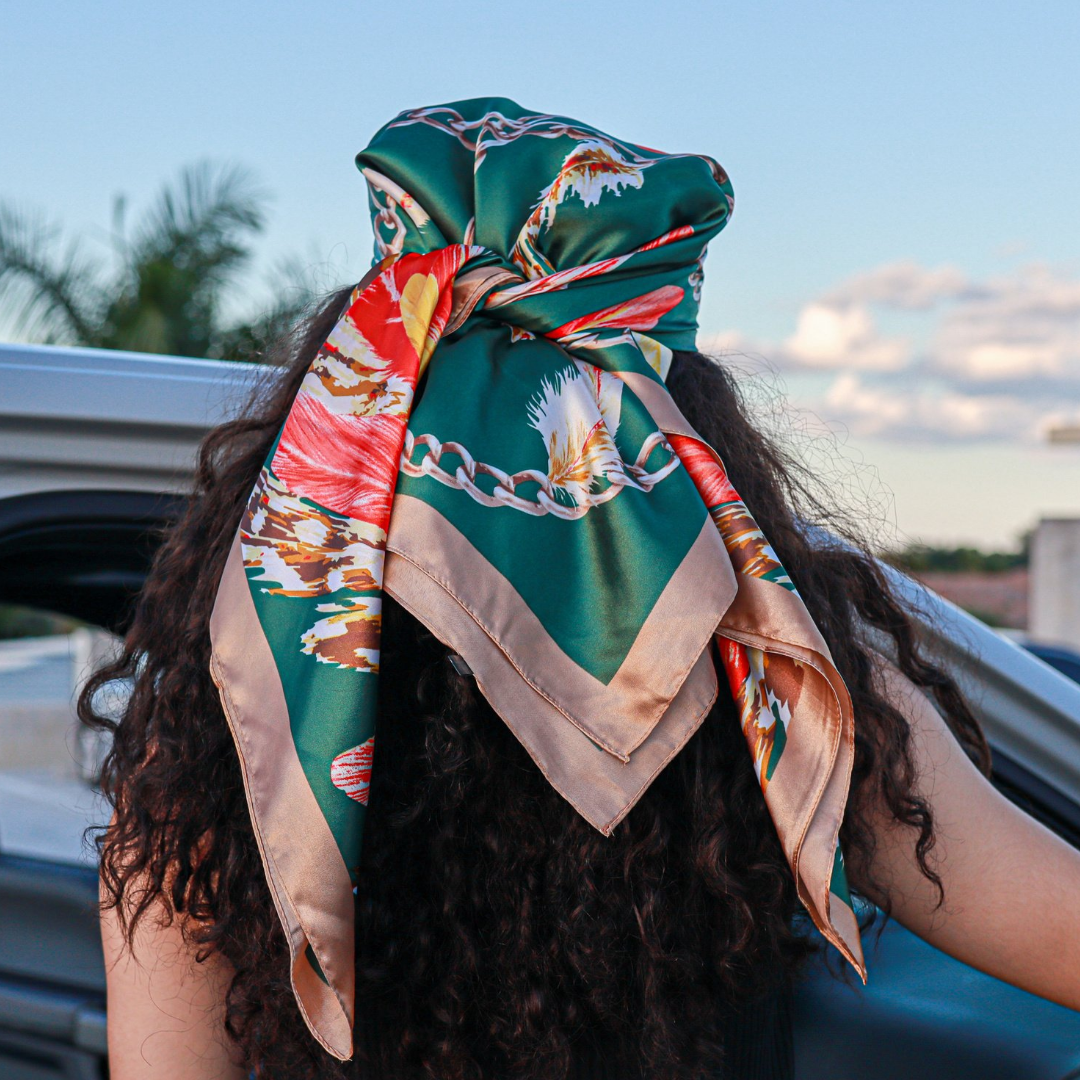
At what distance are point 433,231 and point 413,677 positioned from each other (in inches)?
17.4

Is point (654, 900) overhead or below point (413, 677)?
below

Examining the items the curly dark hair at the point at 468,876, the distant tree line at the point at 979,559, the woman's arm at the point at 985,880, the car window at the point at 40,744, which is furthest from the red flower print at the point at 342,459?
the distant tree line at the point at 979,559

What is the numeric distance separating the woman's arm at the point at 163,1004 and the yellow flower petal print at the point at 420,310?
2.01 ft

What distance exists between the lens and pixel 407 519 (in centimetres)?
92

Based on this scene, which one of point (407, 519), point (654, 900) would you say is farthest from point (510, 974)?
point (407, 519)

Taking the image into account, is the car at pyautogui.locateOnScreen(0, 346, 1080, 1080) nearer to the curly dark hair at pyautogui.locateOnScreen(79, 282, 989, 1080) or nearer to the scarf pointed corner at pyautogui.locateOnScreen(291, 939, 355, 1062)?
the curly dark hair at pyautogui.locateOnScreen(79, 282, 989, 1080)

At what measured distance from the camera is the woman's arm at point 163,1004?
3.46 ft

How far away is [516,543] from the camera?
0.94 metres

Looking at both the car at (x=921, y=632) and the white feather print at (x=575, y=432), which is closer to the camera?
the white feather print at (x=575, y=432)

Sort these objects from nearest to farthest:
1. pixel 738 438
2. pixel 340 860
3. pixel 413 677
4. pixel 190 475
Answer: pixel 340 860
pixel 413 677
pixel 738 438
pixel 190 475

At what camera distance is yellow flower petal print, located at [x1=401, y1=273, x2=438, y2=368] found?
0.99 metres

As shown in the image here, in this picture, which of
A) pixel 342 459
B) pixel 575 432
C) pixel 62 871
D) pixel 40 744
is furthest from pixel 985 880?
pixel 40 744

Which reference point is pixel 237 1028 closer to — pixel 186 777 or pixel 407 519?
pixel 186 777

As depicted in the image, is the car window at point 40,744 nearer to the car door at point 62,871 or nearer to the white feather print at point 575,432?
the car door at point 62,871
